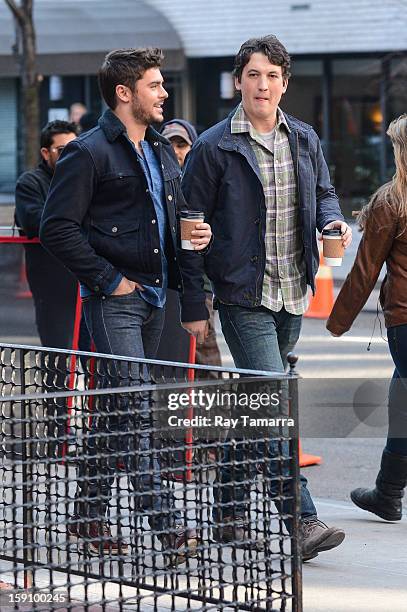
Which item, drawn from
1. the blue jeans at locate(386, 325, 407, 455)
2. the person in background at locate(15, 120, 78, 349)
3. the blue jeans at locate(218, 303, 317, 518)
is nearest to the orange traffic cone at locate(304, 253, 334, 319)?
the person in background at locate(15, 120, 78, 349)

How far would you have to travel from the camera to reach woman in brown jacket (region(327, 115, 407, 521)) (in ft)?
19.4

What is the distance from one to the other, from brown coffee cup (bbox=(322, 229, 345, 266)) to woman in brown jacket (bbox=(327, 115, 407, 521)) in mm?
468

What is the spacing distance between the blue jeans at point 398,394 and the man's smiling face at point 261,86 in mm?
Answer: 1164

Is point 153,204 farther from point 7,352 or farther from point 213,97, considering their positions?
point 213,97

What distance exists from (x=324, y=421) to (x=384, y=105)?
57.8ft

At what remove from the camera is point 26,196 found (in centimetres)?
802

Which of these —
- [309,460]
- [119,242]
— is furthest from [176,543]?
[309,460]

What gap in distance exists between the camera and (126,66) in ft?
18.3

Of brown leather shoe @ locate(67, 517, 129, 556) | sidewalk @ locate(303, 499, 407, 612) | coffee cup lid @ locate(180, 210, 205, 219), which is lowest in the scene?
sidewalk @ locate(303, 499, 407, 612)

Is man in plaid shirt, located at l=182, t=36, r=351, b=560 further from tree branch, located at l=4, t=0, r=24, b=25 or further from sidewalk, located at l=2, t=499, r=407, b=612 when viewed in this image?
tree branch, located at l=4, t=0, r=24, b=25

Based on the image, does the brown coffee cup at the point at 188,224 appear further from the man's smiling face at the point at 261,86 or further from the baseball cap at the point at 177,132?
the baseball cap at the point at 177,132

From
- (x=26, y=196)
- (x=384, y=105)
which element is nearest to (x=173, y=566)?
(x=26, y=196)

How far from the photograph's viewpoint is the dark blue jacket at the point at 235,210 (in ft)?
18.4

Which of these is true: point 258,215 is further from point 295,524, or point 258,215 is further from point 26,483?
point 26,483
